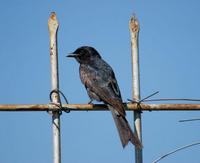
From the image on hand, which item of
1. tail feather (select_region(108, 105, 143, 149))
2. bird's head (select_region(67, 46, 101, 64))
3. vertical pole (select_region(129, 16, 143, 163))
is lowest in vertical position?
tail feather (select_region(108, 105, 143, 149))

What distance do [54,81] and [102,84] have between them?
3.06 m

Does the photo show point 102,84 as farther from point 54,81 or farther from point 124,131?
point 54,81

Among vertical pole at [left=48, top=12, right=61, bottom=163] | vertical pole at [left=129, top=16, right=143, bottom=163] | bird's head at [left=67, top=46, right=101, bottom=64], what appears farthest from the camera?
bird's head at [left=67, top=46, right=101, bottom=64]

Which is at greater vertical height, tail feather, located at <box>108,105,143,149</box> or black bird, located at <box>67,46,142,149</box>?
black bird, located at <box>67,46,142,149</box>

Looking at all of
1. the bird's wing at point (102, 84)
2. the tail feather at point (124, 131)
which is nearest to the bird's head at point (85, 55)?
the bird's wing at point (102, 84)

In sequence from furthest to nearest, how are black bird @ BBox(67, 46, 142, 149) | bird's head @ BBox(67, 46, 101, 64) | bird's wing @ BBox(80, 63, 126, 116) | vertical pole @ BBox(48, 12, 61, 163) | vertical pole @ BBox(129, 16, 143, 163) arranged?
1. bird's head @ BBox(67, 46, 101, 64)
2. bird's wing @ BBox(80, 63, 126, 116)
3. black bird @ BBox(67, 46, 142, 149)
4. vertical pole @ BBox(129, 16, 143, 163)
5. vertical pole @ BBox(48, 12, 61, 163)

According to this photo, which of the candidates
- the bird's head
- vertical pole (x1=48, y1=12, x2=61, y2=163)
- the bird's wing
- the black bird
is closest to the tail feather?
the black bird

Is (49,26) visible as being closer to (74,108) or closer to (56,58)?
(56,58)

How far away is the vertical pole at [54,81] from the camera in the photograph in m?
5.47

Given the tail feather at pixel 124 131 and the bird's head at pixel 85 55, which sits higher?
the bird's head at pixel 85 55

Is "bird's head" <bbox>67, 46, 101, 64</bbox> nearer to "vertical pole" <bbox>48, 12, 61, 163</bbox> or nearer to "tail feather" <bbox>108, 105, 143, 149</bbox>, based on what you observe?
"tail feather" <bbox>108, 105, 143, 149</bbox>

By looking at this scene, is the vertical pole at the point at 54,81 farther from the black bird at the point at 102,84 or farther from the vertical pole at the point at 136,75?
the black bird at the point at 102,84

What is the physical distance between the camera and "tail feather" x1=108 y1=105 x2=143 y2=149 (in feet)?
19.2

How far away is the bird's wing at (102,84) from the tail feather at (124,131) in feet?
0.94
